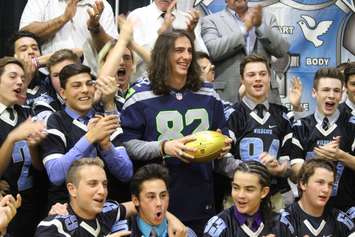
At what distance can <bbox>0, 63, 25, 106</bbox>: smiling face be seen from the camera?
558cm

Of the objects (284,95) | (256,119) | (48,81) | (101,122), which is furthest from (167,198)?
(284,95)

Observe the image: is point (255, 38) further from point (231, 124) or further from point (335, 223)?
point (335, 223)

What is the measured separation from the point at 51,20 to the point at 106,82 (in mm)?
1591

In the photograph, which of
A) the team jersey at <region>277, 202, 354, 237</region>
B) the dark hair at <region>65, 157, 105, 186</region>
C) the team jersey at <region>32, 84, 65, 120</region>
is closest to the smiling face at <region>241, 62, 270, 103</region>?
the team jersey at <region>277, 202, 354, 237</region>

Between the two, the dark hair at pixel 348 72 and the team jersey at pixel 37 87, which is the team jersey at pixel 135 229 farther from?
the dark hair at pixel 348 72

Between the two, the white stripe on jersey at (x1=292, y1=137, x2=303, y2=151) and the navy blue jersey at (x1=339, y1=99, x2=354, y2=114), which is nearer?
the white stripe on jersey at (x1=292, y1=137, x2=303, y2=151)

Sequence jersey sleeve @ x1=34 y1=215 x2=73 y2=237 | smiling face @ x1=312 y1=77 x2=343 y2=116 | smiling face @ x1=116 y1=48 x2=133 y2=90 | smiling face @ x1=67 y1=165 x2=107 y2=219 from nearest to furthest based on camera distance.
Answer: jersey sleeve @ x1=34 y1=215 x2=73 y2=237 → smiling face @ x1=67 y1=165 x2=107 y2=219 → smiling face @ x1=312 y1=77 x2=343 y2=116 → smiling face @ x1=116 y1=48 x2=133 y2=90

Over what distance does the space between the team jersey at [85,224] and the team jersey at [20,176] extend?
64 centimetres

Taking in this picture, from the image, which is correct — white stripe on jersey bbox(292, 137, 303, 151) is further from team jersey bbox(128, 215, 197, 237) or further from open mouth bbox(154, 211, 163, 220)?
open mouth bbox(154, 211, 163, 220)

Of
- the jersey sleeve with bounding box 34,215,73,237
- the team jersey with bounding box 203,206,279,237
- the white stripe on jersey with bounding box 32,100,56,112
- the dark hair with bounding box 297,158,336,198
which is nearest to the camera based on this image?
the jersey sleeve with bounding box 34,215,73,237

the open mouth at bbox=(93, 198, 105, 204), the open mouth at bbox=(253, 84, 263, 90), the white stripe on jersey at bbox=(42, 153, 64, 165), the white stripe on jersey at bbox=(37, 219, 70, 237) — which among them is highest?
the open mouth at bbox=(253, 84, 263, 90)

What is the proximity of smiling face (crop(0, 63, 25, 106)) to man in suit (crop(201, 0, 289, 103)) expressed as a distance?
79.8 inches

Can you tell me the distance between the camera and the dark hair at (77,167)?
500cm

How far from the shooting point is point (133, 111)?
18.2ft
